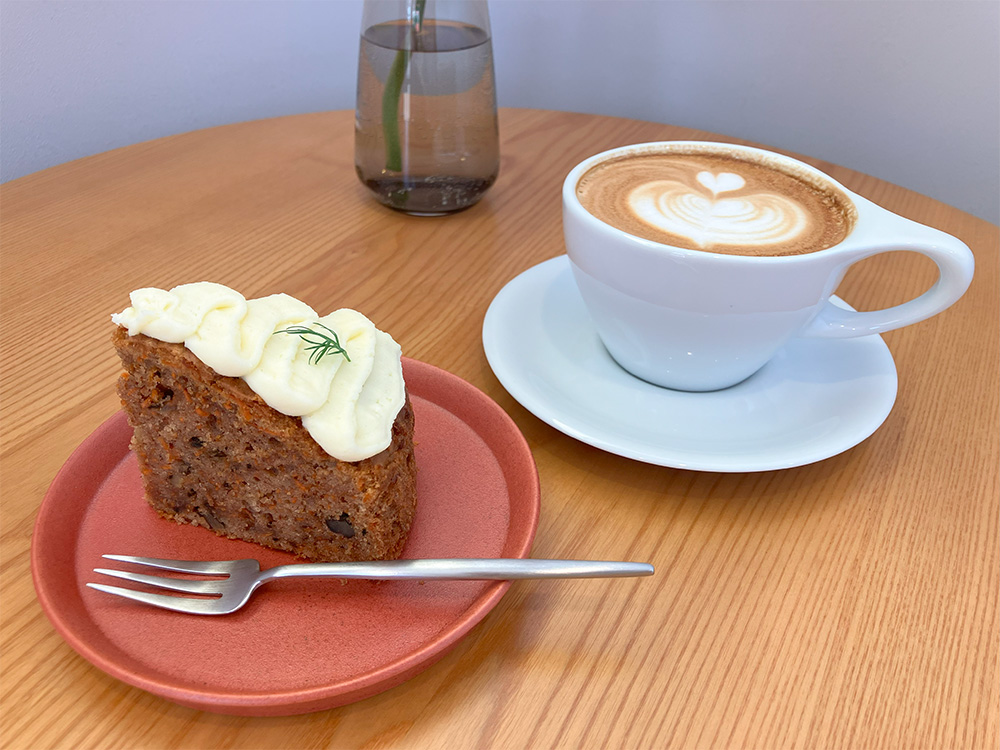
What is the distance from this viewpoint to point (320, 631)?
0.70m

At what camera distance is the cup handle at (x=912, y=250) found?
916 mm

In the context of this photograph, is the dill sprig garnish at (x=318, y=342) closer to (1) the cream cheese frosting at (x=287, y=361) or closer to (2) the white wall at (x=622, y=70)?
(1) the cream cheese frosting at (x=287, y=361)

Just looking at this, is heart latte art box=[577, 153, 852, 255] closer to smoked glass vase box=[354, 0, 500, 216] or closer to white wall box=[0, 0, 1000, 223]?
smoked glass vase box=[354, 0, 500, 216]

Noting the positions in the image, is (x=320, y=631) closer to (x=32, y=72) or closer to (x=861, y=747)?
(x=861, y=747)

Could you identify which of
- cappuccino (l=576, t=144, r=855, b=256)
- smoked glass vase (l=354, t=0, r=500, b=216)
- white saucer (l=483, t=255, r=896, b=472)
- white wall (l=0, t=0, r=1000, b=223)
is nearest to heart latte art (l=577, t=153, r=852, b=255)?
cappuccino (l=576, t=144, r=855, b=256)

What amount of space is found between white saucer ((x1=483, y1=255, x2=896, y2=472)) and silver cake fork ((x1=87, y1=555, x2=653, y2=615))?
200mm

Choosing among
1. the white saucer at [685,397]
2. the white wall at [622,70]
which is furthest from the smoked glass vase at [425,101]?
the white wall at [622,70]

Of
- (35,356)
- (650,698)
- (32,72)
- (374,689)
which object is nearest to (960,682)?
(650,698)

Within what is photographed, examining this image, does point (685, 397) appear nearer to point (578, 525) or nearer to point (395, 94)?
point (578, 525)

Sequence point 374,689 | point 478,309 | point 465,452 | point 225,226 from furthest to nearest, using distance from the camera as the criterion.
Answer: point 225,226
point 478,309
point 465,452
point 374,689

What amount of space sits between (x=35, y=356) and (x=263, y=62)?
1216 mm

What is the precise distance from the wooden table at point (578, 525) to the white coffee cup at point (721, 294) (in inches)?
5.8

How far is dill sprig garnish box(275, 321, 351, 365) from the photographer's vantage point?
732mm

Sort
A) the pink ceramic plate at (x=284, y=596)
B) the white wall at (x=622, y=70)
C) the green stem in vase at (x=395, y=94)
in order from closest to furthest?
the pink ceramic plate at (x=284, y=596) → the green stem in vase at (x=395, y=94) → the white wall at (x=622, y=70)
